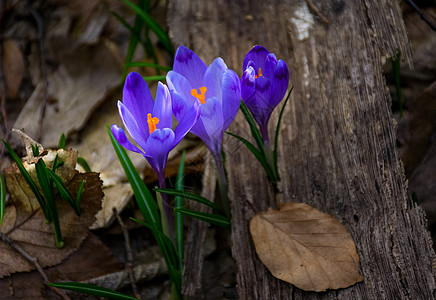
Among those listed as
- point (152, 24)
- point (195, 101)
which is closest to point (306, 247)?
point (195, 101)

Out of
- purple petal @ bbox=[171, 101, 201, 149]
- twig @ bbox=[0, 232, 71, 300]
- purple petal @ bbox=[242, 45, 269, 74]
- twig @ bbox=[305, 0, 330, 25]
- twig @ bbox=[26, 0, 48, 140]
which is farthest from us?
twig @ bbox=[26, 0, 48, 140]

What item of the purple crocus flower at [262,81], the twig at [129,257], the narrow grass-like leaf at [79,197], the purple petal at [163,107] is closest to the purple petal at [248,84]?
the purple crocus flower at [262,81]

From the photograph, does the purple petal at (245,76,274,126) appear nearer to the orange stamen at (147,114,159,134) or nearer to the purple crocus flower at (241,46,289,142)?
the purple crocus flower at (241,46,289,142)

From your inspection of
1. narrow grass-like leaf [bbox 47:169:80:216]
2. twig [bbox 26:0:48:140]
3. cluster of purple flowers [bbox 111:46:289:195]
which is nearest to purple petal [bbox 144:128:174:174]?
cluster of purple flowers [bbox 111:46:289:195]

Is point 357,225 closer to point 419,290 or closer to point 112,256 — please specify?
point 419,290

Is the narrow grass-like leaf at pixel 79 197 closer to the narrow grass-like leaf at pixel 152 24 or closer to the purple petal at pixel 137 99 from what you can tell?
the purple petal at pixel 137 99

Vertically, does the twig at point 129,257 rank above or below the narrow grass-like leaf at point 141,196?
below

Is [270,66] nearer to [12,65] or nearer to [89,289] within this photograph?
[89,289]
